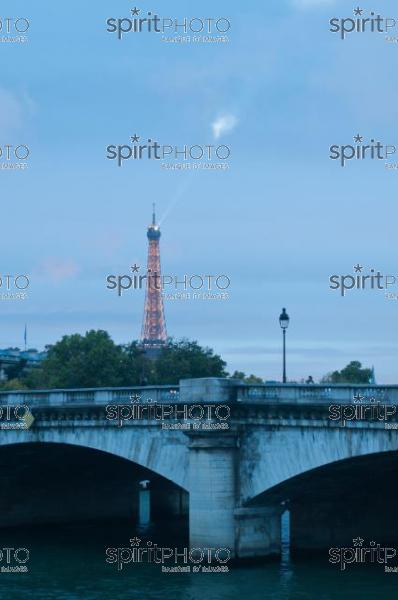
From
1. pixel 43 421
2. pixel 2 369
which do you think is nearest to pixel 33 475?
pixel 43 421

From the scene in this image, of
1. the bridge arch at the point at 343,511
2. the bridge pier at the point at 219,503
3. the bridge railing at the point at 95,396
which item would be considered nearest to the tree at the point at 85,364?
A: the bridge railing at the point at 95,396

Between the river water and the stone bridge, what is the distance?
5.75 feet

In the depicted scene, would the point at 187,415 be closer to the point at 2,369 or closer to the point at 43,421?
the point at 43,421

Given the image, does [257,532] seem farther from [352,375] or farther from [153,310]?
[153,310]

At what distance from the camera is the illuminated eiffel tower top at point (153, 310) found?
555 feet

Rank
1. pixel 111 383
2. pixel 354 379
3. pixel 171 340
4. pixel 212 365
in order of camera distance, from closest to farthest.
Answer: pixel 111 383, pixel 212 365, pixel 171 340, pixel 354 379

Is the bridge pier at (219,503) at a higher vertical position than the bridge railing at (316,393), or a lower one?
lower

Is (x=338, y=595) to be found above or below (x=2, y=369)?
below

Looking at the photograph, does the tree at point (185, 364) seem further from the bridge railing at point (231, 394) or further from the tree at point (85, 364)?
the bridge railing at point (231, 394)

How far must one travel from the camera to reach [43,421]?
166 ft

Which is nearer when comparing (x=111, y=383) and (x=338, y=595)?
(x=338, y=595)

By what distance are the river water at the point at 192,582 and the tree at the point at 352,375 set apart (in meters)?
86.9

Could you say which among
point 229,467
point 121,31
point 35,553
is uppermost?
point 121,31

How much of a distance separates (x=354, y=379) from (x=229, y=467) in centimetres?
9222
